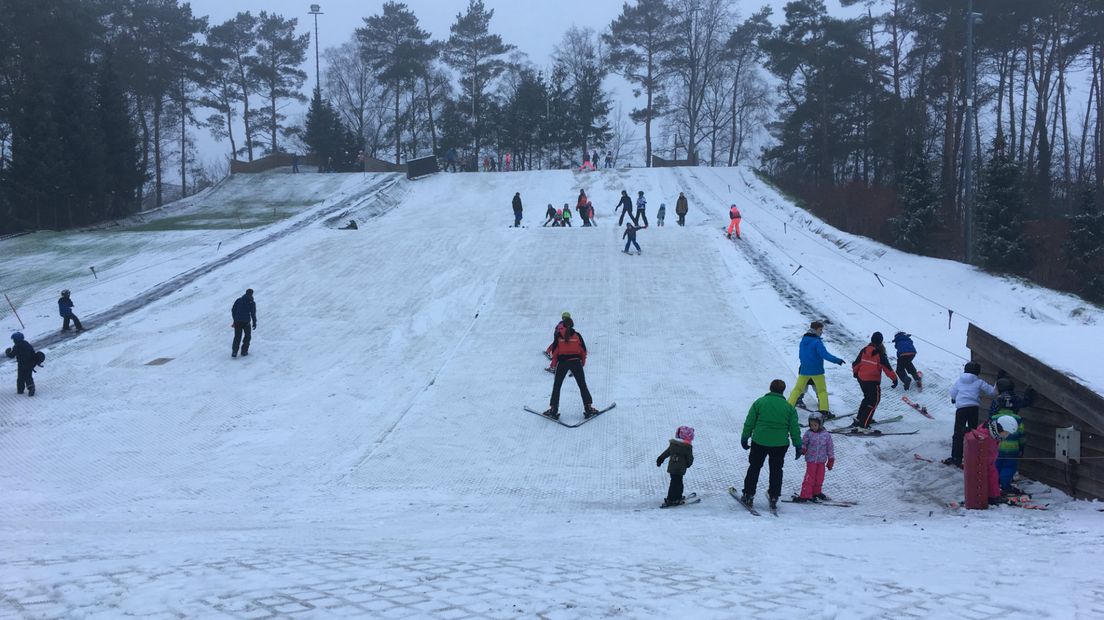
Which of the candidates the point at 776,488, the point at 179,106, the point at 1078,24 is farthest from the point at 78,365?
the point at 179,106

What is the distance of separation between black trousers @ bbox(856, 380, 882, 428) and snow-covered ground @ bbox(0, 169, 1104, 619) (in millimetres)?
461

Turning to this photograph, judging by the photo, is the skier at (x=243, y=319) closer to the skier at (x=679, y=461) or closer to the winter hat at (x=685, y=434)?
the skier at (x=679, y=461)

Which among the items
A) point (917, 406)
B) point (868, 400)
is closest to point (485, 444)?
point (868, 400)

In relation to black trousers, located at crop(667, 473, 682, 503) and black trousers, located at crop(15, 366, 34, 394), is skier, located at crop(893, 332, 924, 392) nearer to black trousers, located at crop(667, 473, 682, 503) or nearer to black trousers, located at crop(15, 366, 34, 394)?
black trousers, located at crop(667, 473, 682, 503)

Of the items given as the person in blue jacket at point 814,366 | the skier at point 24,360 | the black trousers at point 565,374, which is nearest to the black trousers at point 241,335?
the skier at point 24,360

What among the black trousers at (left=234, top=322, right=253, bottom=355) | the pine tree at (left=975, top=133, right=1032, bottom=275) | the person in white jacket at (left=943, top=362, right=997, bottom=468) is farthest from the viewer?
the pine tree at (left=975, top=133, right=1032, bottom=275)

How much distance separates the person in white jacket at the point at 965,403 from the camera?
31.0 ft

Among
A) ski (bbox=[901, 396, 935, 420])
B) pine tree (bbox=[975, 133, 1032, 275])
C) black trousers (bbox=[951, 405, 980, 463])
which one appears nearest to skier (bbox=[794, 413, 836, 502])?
black trousers (bbox=[951, 405, 980, 463])

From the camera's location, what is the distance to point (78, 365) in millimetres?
15555

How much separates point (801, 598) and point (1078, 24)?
130ft

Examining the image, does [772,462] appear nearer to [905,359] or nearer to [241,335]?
[905,359]

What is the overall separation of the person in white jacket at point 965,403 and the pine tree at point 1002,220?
607 inches

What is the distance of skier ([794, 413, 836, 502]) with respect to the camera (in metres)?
8.93

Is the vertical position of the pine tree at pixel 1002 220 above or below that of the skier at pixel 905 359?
above
